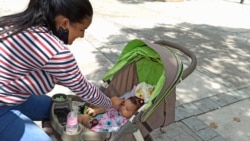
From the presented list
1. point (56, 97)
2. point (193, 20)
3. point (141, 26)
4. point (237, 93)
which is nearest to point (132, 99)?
point (56, 97)

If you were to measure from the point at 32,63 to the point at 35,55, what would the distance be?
0.05 metres

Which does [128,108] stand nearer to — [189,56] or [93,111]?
[93,111]

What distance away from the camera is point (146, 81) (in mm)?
2879

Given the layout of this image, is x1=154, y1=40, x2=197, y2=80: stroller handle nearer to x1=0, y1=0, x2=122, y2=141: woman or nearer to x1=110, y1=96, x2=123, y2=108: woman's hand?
x1=110, y1=96, x2=123, y2=108: woman's hand

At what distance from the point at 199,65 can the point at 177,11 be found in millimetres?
4211

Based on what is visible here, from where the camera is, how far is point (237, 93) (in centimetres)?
436

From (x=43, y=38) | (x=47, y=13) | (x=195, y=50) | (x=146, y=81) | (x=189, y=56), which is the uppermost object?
(x=47, y=13)

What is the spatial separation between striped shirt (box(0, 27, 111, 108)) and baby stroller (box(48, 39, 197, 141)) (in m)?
0.42

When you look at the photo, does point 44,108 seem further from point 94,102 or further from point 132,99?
point 132,99

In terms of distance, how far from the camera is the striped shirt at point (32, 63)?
163 centimetres

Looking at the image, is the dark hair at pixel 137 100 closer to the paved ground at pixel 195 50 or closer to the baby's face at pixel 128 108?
the baby's face at pixel 128 108

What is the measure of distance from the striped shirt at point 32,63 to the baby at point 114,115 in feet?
2.80

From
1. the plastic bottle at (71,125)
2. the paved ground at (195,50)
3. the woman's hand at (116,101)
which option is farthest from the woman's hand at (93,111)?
the paved ground at (195,50)

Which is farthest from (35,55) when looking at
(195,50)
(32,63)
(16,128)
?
(195,50)
